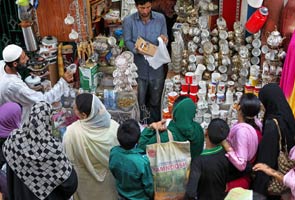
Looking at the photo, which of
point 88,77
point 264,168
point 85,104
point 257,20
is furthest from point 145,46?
point 264,168

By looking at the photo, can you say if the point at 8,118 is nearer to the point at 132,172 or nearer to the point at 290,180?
the point at 132,172

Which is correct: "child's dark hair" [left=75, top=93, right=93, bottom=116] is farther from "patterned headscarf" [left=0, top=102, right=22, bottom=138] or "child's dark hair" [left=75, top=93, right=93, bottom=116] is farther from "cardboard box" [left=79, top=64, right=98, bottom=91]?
"cardboard box" [left=79, top=64, right=98, bottom=91]

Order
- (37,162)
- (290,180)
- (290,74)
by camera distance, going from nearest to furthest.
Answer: (37,162)
(290,180)
(290,74)

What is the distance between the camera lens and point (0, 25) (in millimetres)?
5480

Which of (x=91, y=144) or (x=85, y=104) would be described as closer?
(x=85, y=104)

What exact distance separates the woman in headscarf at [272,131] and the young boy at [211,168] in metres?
0.30

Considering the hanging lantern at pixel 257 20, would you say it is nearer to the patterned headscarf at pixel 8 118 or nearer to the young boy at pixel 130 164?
the young boy at pixel 130 164

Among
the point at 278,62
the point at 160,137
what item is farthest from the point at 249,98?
the point at 278,62

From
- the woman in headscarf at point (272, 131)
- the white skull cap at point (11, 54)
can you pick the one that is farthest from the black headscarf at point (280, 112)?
the white skull cap at point (11, 54)

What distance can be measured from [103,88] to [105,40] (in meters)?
0.55

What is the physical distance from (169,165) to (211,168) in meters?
0.30

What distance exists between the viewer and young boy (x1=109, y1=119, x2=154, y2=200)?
9.71 ft

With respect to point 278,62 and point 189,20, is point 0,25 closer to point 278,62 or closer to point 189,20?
point 189,20

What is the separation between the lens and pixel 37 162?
2.73 metres
